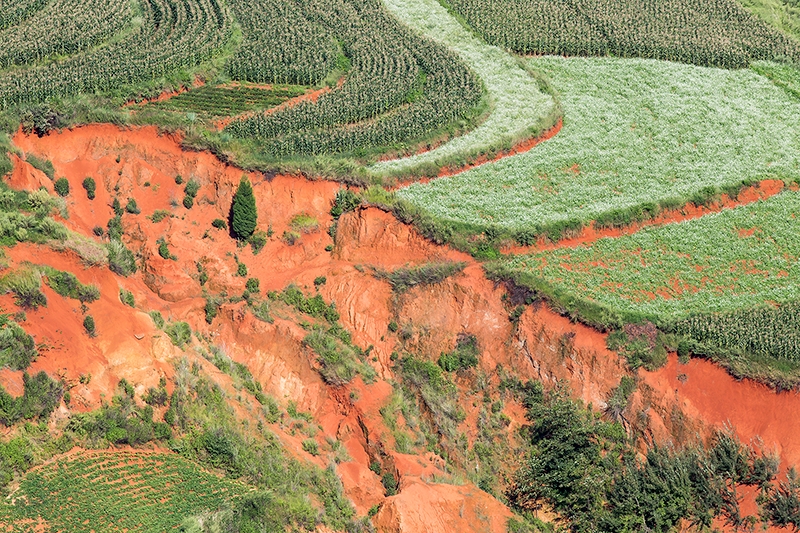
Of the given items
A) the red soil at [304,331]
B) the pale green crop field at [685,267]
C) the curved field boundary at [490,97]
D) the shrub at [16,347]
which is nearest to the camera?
the shrub at [16,347]

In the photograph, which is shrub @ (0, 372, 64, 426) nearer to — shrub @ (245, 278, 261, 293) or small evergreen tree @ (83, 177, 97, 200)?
shrub @ (245, 278, 261, 293)

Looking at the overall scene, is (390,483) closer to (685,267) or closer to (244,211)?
(244,211)

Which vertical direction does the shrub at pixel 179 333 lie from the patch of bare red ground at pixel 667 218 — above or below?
below

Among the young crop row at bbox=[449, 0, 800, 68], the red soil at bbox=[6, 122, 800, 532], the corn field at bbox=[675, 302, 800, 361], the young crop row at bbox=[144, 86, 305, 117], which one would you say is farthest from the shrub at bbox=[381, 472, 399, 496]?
the young crop row at bbox=[449, 0, 800, 68]

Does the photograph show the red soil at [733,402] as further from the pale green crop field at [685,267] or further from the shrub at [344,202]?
the shrub at [344,202]

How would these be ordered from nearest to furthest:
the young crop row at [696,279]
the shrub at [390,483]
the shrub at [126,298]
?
the shrub at [390,483]
the shrub at [126,298]
the young crop row at [696,279]

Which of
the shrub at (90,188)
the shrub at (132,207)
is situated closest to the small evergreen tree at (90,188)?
the shrub at (90,188)

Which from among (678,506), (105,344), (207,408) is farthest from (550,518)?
(105,344)
